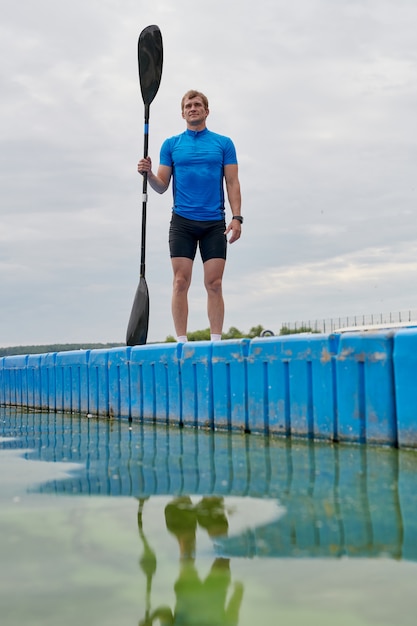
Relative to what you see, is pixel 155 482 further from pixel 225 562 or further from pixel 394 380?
pixel 394 380

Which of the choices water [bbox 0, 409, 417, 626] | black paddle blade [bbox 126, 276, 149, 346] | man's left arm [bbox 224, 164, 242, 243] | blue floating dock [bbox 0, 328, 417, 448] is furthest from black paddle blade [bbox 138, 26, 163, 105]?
water [bbox 0, 409, 417, 626]

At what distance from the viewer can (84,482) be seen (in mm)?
3529

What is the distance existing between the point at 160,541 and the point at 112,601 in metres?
0.54

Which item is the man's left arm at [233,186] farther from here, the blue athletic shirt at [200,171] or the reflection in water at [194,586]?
the reflection in water at [194,586]

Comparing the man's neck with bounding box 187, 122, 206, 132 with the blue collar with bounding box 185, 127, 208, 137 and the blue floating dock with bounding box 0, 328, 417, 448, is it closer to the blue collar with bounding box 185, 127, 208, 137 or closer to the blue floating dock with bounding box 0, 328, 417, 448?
the blue collar with bounding box 185, 127, 208, 137

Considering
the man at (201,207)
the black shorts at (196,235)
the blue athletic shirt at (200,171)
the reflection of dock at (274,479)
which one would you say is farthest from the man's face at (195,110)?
the reflection of dock at (274,479)

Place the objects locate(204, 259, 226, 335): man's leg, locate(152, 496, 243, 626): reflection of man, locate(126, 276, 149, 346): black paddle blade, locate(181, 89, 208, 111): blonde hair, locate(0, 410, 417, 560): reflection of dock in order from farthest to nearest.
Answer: locate(126, 276, 149, 346): black paddle blade, locate(181, 89, 208, 111): blonde hair, locate(204, 259, 226, 335): man's leg, locate(0, 410, 417, 560): reflection of dock, locate(152, 496, 243, 626): reflection of man

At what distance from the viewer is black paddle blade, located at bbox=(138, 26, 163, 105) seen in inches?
339

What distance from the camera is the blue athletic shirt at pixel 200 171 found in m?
6.74

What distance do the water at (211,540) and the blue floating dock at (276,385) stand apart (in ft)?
1.25

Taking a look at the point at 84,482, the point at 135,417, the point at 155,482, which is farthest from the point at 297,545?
the point at 135,417

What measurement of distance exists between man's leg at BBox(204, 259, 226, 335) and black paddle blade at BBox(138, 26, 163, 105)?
2.82 metres

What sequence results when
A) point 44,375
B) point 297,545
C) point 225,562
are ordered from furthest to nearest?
point 44,375 → point 297,545 → point 225,562

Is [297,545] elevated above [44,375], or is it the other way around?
[44,375]
